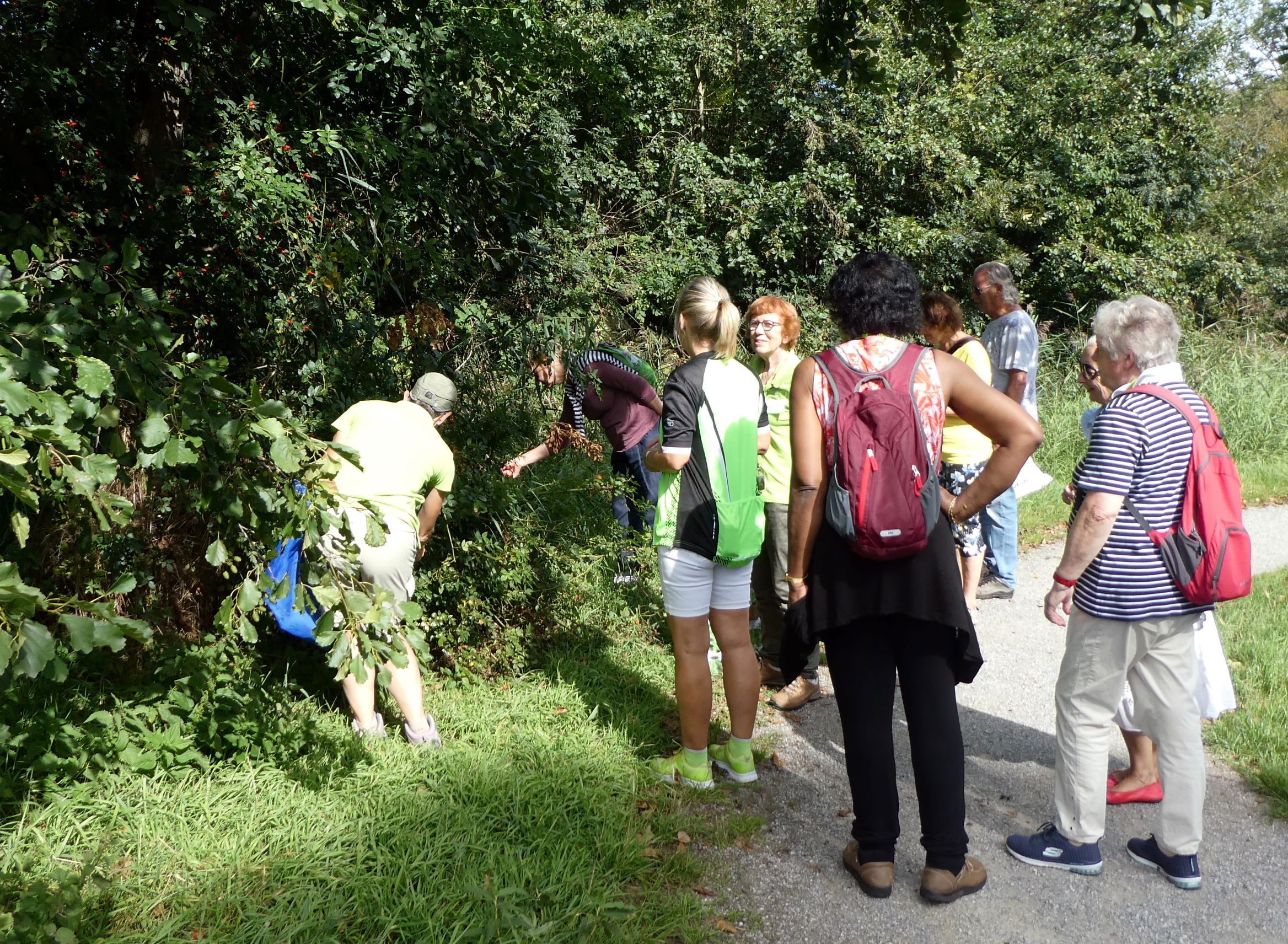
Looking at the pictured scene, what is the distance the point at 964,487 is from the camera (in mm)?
5441

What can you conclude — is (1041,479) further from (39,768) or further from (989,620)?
(39,768)

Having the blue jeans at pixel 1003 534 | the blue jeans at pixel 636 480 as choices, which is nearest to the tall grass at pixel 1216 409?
the blue jeans at pixel 1003 534

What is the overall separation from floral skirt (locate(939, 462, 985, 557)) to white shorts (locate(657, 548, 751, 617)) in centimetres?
208

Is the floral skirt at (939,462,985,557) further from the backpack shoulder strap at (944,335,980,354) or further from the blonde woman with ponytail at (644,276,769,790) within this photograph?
the blonde woman with ponytail at (644,276,769,790)

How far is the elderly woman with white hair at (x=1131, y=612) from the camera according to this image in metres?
3.13

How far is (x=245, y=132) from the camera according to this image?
417 cm

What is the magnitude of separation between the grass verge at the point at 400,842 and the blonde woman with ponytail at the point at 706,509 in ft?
1.32

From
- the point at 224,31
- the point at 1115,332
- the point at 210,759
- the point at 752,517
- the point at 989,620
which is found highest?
the point at 224,31

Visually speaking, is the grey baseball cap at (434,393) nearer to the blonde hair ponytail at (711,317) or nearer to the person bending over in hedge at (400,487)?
the person bending over in hedge at (400,487)

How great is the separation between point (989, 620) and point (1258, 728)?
1.80 m

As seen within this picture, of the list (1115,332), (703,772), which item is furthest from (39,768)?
(1115,332)

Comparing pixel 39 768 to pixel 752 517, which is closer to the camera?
pixel 39 768

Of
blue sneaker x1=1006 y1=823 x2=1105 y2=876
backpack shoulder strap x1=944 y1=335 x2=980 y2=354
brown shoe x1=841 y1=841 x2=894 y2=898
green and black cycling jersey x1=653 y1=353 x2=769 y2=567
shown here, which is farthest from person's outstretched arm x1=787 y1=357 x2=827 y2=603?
backpack shoulder strap x1=944 y1=335 x2=980 y2=354

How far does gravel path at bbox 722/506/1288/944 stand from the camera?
3094 millimetres
